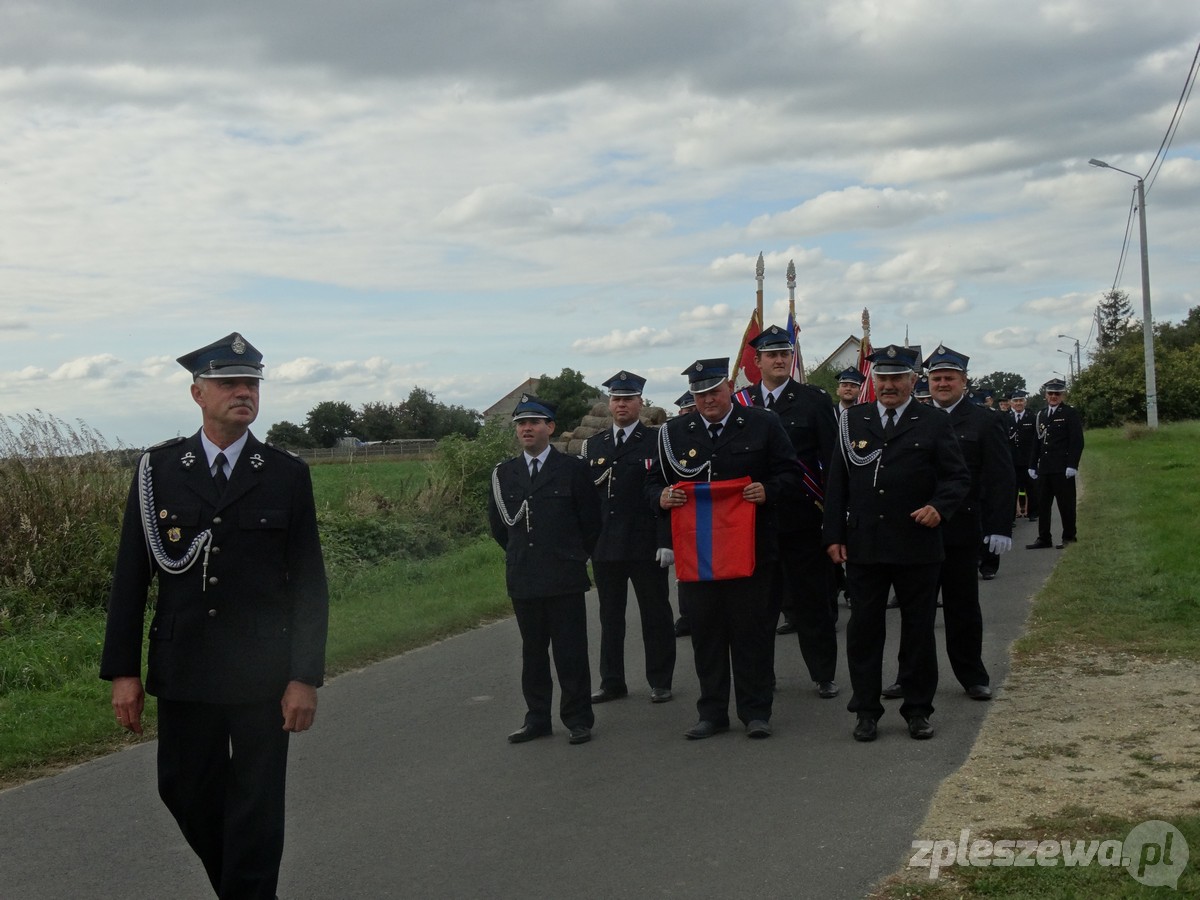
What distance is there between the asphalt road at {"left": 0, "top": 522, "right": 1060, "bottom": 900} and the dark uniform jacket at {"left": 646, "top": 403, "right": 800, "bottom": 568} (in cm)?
123

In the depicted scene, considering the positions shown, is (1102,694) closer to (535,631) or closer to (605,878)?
(535,631)

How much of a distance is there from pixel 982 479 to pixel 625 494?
2501 mm

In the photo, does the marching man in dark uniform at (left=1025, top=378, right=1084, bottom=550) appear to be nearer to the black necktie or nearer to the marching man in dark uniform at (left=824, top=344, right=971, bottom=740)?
the marching man in dark uniform at (left=824, top=344, right=971, bottom=740)

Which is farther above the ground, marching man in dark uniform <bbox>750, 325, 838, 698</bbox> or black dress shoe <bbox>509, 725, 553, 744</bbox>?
marching man in dark uniform <bbox>750, 325, 838, 698</bbox>

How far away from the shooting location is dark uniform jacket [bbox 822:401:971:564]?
7.39m

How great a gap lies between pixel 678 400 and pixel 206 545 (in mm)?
7823

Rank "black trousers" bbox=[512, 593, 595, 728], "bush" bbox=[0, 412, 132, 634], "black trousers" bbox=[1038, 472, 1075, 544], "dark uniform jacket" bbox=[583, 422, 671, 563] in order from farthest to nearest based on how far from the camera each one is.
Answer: "black trousers" bbox=[1038, 472, 1075, 544] → "bush" bbox=[0, 412, 132, 634] → "dark uniform jacket" bbox=[583, 422, 671, 563] → "black trousers" bbox=[512, 593, 595, 728]

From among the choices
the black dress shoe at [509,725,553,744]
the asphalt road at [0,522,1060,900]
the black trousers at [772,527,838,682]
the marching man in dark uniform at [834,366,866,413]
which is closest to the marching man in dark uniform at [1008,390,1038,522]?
the marching man in dark uniform at [834,366,866,413]

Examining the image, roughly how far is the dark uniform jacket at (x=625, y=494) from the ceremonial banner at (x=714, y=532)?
1.20 m

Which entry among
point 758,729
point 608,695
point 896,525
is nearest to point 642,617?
point 608,695

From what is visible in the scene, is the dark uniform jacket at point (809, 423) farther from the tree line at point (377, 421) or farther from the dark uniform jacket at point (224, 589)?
the tree line at point (377, 421)

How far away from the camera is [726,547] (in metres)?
7.55

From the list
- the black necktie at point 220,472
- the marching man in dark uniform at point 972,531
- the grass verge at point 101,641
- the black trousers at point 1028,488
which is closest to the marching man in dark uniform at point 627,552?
the marching man in dark uniform at point 972,531

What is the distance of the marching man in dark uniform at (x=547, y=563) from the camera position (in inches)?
306
